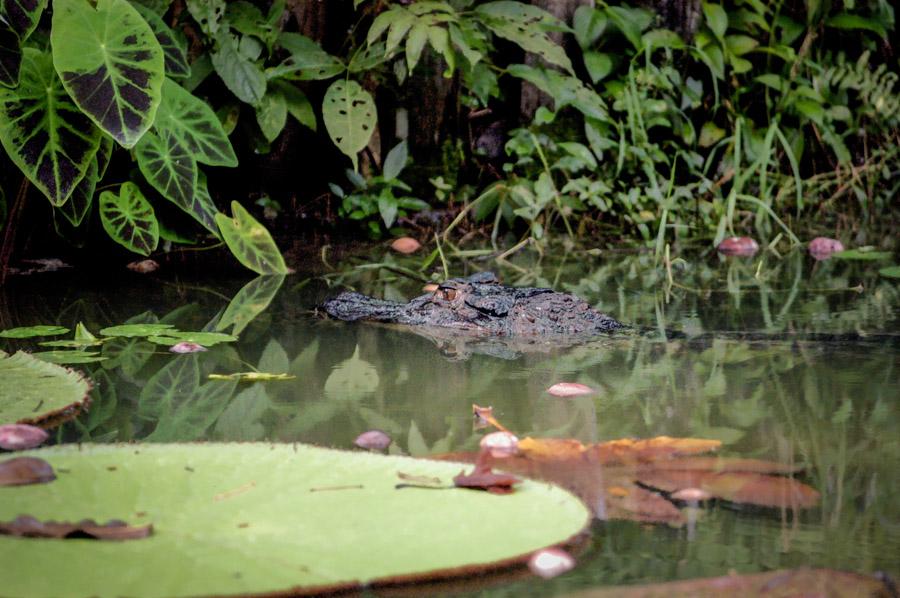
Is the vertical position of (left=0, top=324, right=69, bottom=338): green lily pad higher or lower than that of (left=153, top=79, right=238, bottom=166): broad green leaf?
lower

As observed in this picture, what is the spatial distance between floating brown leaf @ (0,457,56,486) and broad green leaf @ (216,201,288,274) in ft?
6.35

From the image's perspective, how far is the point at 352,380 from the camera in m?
2.22

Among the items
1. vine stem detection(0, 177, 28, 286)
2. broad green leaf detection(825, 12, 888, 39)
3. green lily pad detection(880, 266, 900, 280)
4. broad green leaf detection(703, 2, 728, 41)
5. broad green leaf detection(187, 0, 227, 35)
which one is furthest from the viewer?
broad green leaf detection(825, 12, 888, 39)

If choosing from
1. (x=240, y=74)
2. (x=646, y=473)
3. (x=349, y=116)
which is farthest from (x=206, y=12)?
(x=646, y=473)

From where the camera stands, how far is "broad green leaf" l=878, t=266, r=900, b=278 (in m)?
3.58

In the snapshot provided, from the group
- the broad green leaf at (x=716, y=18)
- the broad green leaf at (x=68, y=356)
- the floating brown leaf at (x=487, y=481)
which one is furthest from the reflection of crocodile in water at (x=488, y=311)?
the broad green leaf at (x=716, y=18)

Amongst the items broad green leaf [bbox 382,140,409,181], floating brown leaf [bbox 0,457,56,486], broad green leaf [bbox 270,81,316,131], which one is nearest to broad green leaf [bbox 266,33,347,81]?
broad green leaf [bbox 270,81,316,131]

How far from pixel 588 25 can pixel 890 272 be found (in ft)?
6.30

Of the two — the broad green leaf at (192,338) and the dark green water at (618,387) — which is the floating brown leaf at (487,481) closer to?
the dark green water at (618,387)

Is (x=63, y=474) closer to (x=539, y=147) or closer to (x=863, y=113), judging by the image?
(x=539, y=147)

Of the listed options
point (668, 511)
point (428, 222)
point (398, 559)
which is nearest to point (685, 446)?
point (668, 511)

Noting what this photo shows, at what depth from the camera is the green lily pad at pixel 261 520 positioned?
1.15 meters

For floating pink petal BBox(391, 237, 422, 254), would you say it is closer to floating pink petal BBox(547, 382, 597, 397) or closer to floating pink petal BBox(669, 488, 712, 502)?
floating pink petal BBox(547, 382, 597, 397)

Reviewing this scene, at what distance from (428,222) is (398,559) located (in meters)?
3.60
